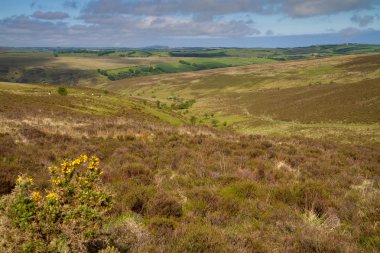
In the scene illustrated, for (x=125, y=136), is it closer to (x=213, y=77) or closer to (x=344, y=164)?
(x=344, y=164)

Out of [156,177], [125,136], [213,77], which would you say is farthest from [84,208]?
[213,77]

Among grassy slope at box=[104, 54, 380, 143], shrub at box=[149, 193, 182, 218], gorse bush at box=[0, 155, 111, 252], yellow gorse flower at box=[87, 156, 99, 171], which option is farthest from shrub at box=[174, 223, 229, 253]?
grassy slope at box=[104, 54, 380, 143]

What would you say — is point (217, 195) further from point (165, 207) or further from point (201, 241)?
point (201, 241)

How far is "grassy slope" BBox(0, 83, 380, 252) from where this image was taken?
5895 millimetres

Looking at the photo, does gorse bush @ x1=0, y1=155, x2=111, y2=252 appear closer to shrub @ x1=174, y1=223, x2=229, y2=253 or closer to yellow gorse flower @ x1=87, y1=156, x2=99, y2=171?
A: yellow gorse flower @ x1=87, y1=156, x2=99, y2=171

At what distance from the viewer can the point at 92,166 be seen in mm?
5578

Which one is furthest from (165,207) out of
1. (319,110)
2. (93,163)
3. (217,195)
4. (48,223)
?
(319,110)

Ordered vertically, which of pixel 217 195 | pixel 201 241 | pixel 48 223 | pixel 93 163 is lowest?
pixel 217 195

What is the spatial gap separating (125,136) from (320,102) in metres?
56.8

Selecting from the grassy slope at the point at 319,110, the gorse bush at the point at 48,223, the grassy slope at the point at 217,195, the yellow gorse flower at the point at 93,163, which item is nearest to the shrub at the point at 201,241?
the grassy slope at the point at 217,195

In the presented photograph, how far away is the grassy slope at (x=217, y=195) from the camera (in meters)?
5.89

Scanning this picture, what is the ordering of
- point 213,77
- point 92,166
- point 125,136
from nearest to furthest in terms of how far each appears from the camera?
point 92,166, point 125,136, point 213,77

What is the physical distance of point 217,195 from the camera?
8.70 meters

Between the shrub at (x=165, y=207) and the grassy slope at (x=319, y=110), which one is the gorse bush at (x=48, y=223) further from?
the grassy slope at (x=319, y=110)
